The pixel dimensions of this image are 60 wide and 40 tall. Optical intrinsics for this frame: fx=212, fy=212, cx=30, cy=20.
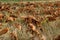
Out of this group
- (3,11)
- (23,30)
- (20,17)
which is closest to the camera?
(23,30)

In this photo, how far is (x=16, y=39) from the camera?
142 cm

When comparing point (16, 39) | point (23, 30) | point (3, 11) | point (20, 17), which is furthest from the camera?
point (3, 11)

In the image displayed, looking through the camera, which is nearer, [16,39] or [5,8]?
[16,39]

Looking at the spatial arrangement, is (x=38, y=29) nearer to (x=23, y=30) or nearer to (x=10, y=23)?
(x=23, y=30)

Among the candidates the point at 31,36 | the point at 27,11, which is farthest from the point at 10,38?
the point at 27,11

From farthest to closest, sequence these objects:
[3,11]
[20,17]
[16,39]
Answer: [3,11] < [20,17] < [16,39]

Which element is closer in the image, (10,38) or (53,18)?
(10,38)

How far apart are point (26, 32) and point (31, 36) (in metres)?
0.06

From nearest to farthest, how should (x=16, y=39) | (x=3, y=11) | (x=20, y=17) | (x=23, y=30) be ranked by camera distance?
1. (x=16, y=39)
2. (x=23, y=30)
3. (x=20, y=17)
4. (x=3, y=11)

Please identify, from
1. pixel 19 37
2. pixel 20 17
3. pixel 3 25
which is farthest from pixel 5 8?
pixel 19 37

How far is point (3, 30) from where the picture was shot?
150cm

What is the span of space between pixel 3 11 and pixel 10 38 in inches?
22.5

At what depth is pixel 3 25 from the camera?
1.58 m

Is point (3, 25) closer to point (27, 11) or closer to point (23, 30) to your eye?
point (23, 30)
